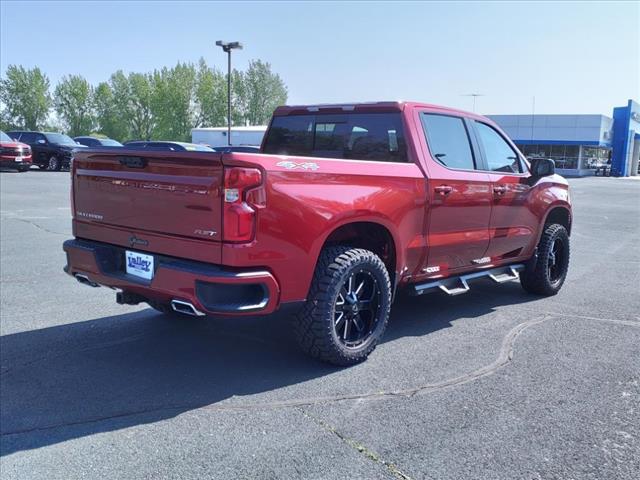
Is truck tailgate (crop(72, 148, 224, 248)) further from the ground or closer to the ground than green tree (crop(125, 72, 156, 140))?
closer to the ground

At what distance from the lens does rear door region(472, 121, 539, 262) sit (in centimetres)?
552

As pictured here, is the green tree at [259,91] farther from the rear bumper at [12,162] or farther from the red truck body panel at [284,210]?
the red truck body panel at [284,210]

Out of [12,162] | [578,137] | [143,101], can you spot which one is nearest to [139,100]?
[143,101]

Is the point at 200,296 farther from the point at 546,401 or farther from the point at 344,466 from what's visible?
the point at 546,401

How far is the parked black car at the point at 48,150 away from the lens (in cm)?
2789

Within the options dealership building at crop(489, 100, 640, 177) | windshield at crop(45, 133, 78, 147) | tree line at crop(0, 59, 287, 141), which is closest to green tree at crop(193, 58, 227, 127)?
tree line at crop(0, 59, 287, 141)

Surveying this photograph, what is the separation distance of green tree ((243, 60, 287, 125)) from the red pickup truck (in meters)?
86.5

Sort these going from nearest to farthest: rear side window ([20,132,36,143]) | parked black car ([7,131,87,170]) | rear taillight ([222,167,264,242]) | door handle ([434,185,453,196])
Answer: rear taillight ([222,167,264,242]), door handle ([434,185,453,196]), parked black car ([7,131,87,170]), rear side window ([20,132,36,143])

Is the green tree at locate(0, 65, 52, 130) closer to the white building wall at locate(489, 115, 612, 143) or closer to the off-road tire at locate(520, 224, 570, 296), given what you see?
the white building wall at locate(489, 115, 612, 143)

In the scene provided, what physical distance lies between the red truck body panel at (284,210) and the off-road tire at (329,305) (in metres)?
0.11

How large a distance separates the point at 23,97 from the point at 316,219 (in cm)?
9697

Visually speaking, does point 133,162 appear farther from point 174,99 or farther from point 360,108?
point 174,99

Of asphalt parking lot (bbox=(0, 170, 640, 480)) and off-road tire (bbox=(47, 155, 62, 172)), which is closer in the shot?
asphalt parking lot (bbox=(0, 170, 640, 480))

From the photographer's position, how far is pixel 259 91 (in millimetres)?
89938
